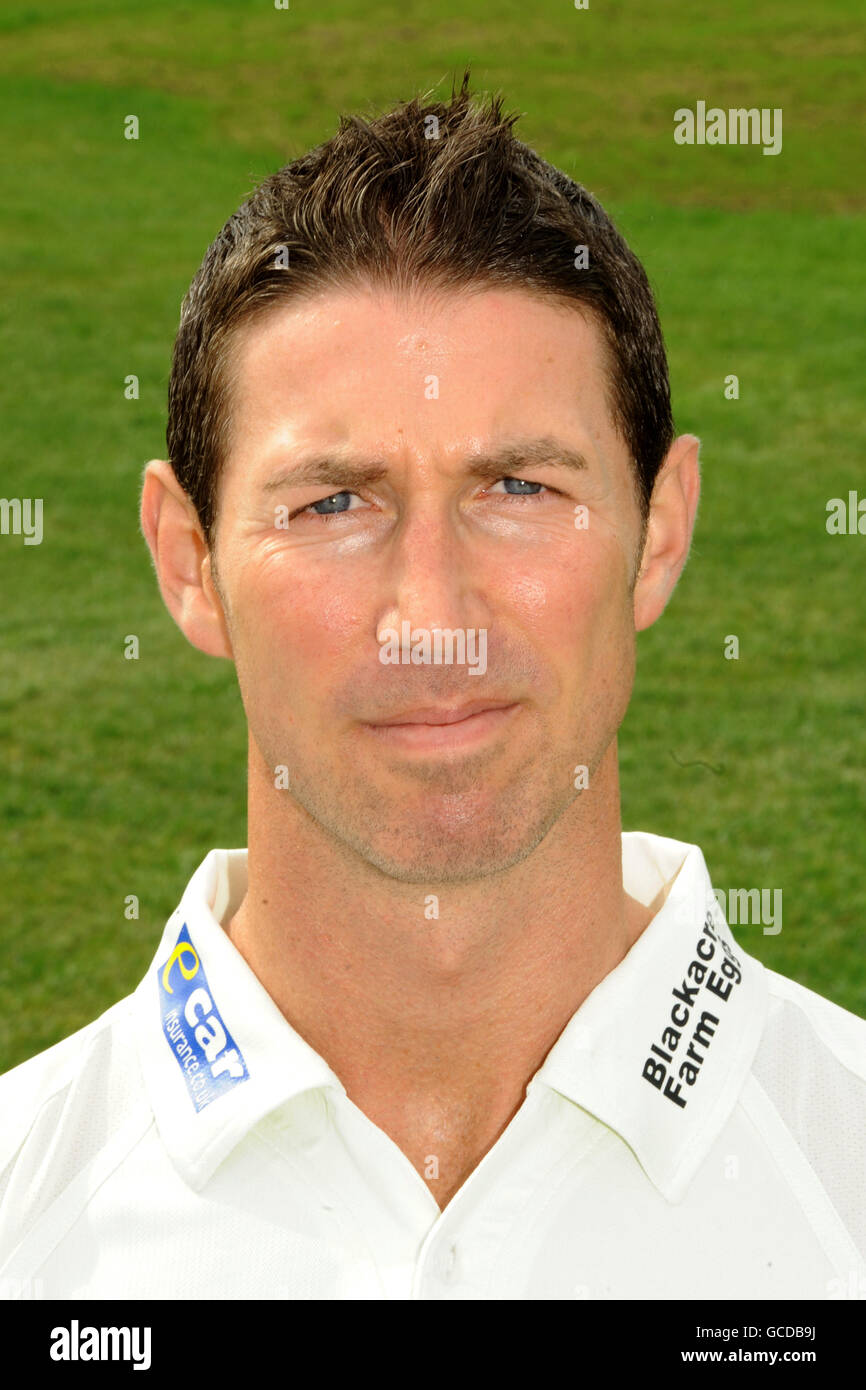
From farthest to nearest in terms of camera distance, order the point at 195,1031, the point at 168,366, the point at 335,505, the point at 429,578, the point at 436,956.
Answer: the point at 168,366
the point at 195,1031
the point at 436,956
the point at 335,505
the point at 429,578

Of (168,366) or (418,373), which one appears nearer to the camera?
(418,373)

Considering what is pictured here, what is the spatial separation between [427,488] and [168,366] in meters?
13.7

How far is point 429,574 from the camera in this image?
2.58 metres

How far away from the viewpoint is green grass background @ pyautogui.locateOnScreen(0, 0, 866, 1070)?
902 centimetres

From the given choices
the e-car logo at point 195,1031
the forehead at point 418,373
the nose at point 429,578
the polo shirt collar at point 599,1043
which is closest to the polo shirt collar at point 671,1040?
the polo shirt collar at point 599,1043

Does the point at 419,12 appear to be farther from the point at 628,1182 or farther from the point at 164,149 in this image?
the point at 628,1182

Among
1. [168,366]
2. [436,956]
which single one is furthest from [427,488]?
[168,366]

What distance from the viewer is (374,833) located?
2705 mm

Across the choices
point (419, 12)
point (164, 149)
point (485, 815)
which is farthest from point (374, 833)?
point (419, 12)

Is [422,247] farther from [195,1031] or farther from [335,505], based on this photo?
[195,1031]

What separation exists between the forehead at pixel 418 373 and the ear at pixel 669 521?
0.29 metres
